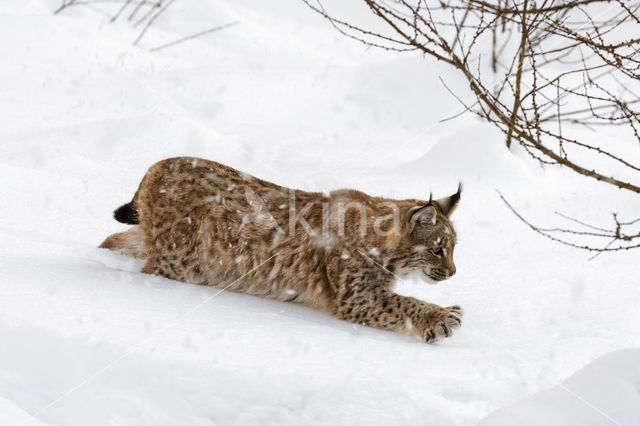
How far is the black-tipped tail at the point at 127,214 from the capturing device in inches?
192

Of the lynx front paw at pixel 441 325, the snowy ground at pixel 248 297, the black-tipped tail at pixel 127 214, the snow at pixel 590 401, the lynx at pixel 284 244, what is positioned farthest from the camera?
the black-tipped tail at pixel 127 214

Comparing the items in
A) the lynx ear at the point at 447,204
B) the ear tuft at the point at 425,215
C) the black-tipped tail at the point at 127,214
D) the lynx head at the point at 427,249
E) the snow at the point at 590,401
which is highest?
the lynx ear at the point at 447,204

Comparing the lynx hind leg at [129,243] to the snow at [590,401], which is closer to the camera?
the snow at [590,401]

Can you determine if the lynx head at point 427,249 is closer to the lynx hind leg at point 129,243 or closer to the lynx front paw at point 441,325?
the lynx front paw at point 441,325

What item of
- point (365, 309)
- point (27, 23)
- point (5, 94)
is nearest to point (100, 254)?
point (365, 309)

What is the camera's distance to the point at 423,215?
4.64 m

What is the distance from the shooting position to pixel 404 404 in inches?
132

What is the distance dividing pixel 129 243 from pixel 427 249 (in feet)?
7.09

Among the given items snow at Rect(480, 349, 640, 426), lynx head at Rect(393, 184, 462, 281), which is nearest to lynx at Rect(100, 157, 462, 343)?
lynx head at Rect(393, 184, 462, 281)

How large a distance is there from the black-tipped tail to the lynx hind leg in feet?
0.23

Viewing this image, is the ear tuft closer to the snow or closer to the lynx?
the lynx

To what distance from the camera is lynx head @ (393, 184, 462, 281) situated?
473 centimetres

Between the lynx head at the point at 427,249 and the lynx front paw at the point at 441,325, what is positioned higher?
the lynx head at the point at 427,249

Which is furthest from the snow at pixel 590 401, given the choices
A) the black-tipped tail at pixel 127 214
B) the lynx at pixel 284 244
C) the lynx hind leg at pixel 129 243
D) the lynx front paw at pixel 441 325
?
the black-tipped tail at pixel 127 214
